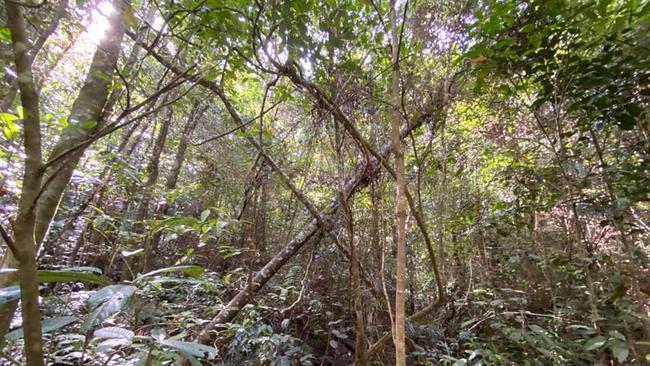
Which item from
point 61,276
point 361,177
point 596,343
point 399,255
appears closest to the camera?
point 61,276

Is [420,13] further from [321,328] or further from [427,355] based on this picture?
[321,328]

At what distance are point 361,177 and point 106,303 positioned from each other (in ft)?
5.57

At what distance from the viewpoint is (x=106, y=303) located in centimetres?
94

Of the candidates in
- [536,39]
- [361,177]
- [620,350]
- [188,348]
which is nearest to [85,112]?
[188,348]

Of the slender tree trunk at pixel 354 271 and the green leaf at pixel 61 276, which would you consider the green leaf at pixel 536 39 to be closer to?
the slender tree trunk at pixel 354 271

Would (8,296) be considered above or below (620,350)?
above

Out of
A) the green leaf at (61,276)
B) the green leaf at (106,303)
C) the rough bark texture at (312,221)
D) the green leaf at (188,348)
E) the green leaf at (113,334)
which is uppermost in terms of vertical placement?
the rough bark texture at (312,221)

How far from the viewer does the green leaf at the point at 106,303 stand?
92cm

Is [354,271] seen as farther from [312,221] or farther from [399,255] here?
[312,221]

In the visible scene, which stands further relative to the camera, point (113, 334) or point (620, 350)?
point (620, 350)

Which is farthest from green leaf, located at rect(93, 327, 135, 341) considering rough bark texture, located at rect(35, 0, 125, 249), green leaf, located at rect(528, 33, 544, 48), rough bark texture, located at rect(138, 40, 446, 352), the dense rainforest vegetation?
green leaf, located at rect(528, 33, 544, 48)

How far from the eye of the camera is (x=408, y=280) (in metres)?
4.00

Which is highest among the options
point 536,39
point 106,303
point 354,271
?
point 536,39

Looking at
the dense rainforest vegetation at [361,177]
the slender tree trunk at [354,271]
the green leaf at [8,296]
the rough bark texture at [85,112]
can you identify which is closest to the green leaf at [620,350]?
the dense rainforest vegetation at [361,177]
